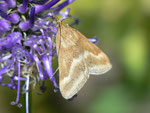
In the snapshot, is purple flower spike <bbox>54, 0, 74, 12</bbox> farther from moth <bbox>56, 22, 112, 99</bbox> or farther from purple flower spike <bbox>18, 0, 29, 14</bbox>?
purple flower spike <bbox>18, 0, 29, 14</bbox>

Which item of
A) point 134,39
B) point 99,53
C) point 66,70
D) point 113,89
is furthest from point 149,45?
point 66,70

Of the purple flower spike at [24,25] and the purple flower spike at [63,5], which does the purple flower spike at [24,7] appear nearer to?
the purple flower spike at [24,25]

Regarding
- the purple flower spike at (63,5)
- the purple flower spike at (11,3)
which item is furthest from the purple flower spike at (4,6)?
the purple flower spike at (63,5)

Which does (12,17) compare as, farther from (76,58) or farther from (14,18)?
(76,58)

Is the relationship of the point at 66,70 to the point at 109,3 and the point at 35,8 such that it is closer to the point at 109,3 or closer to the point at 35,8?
the point at 35,8

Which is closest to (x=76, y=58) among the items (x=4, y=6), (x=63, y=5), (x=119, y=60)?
(x=63, y=5)

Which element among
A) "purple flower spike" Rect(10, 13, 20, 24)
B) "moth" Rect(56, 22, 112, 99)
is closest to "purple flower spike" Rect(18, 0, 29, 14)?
"purple flower spike" Rect(10, 13, 20, 24)
